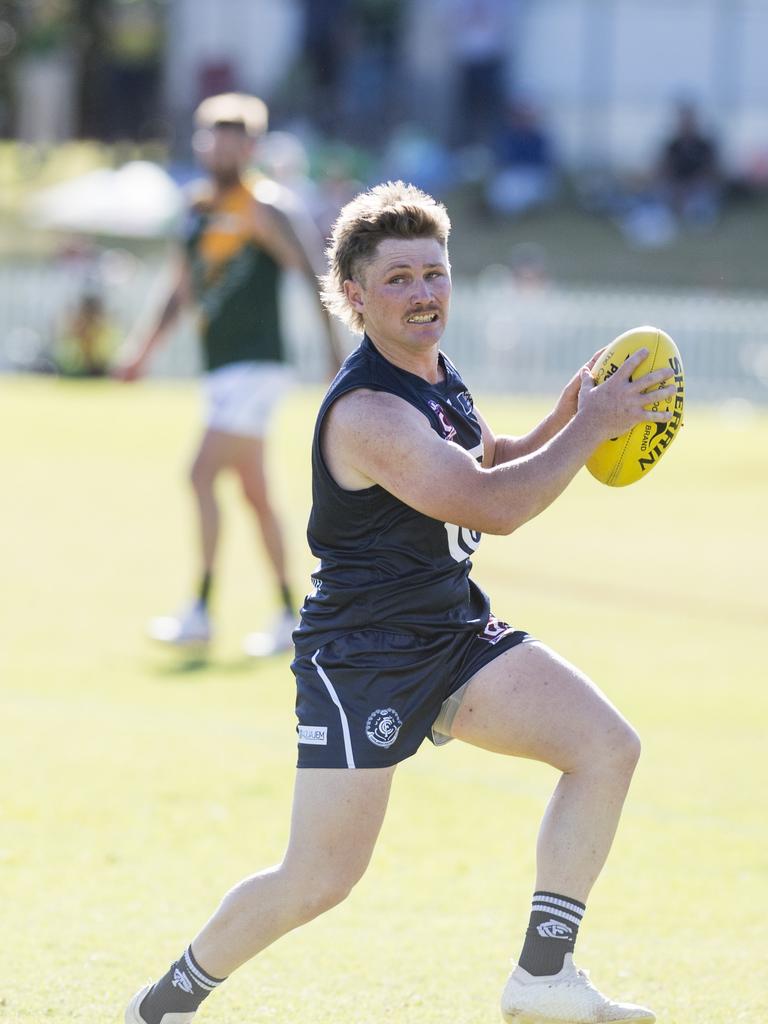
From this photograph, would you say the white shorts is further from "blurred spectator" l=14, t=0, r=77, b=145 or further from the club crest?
"blurred spectator" l=14, t=0, r=77, b=145

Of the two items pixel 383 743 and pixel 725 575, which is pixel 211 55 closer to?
pixel 725 575

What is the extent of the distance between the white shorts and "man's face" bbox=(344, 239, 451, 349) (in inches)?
197

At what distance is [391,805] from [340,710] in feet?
8.16

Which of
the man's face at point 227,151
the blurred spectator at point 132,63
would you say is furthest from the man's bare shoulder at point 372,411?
the blurred spectator at point 132,63

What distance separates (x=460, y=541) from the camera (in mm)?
4477

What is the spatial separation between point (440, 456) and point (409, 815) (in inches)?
106

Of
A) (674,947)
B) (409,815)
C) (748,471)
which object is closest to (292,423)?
(748,471)

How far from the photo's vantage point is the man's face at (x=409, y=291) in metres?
4.30

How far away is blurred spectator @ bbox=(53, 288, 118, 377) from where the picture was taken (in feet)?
78.8

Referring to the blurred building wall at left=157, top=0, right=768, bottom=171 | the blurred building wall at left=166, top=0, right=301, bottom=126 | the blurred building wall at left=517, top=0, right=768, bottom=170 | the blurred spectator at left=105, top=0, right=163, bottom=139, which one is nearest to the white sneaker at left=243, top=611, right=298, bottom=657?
the blurred building wall at left=157, top=0, right=768, bottom=171

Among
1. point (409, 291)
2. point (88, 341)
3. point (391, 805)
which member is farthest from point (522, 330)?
point (409, 291)

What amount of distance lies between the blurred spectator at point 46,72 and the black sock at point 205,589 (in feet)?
120

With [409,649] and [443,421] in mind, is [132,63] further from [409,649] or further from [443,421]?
[409,649]

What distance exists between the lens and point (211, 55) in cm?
4131
